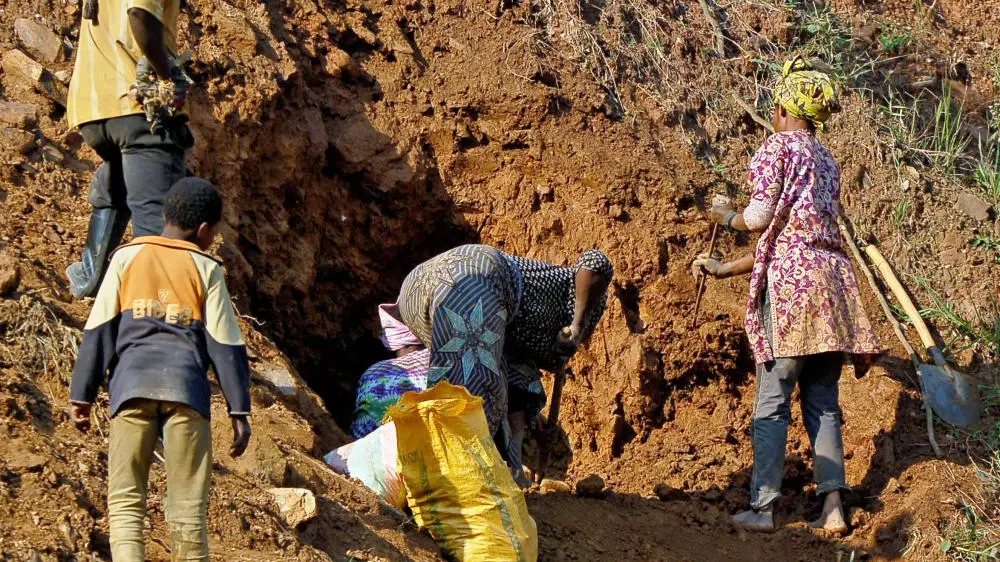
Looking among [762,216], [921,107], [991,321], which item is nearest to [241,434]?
[762,216]

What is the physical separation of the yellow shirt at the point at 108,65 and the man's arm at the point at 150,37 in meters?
0.12

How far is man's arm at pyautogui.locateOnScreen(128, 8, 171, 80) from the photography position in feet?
14.6

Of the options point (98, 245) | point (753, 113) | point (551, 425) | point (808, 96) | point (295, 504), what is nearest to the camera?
point (295, 504)

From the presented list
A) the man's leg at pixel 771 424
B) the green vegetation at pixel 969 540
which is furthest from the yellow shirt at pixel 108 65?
the green vegetation at pixel 969 540

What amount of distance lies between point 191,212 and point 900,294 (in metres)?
4.47

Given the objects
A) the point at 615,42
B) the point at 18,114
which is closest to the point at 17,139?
the point at 18,114

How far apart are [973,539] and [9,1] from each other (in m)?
5.06

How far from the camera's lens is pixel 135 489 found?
11.9 feet

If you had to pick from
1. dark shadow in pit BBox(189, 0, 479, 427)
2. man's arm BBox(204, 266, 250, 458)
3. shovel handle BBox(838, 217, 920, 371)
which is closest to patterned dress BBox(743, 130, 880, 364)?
shovel handle BBox(838, 217, 920, 371)

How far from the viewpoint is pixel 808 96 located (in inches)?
225

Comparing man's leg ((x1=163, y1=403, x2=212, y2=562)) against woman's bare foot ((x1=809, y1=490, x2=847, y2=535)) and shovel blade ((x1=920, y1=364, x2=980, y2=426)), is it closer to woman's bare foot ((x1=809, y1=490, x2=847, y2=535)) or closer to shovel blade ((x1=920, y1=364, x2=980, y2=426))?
woman's bare foot ((x1=809, y1=490, x2=847, y2=535))

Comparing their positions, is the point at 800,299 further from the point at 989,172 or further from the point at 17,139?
the point at 17,139

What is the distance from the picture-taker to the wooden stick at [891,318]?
21.0 ft

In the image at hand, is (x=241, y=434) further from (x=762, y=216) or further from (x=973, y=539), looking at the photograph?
(x=973, y=539)
